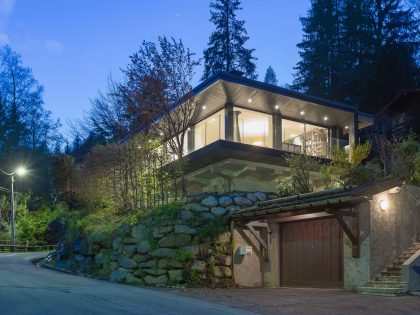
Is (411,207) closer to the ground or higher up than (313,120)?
closer to the ground

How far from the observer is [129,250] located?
→ 16.1 metres

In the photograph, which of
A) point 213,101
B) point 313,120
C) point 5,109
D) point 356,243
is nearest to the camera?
point 356,243

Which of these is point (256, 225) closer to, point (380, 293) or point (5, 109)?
point (380, 293)

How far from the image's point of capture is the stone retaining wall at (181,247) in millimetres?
15195

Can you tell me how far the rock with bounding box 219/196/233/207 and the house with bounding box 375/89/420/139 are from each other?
1911 cm

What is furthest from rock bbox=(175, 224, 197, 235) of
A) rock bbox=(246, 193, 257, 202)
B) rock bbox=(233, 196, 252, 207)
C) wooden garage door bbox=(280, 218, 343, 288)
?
wooden garage door bbox=(280, 218, 343, 288)

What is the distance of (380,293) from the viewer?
482 inches

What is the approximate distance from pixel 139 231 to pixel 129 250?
0.67 metres

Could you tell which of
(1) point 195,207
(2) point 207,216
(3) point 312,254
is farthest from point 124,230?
(3) point 312,254

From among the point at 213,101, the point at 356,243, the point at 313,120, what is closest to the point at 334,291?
the point at 356,243

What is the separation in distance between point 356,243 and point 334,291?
1.42 m

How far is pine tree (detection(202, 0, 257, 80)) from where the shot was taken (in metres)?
52.0

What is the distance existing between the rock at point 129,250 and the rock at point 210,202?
262 centimetres

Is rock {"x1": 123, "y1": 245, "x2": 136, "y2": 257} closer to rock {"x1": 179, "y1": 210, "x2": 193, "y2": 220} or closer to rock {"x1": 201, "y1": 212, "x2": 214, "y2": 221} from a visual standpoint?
rock {"x1": 179, "y1": 210, "x2": 193, "y2": 220}
